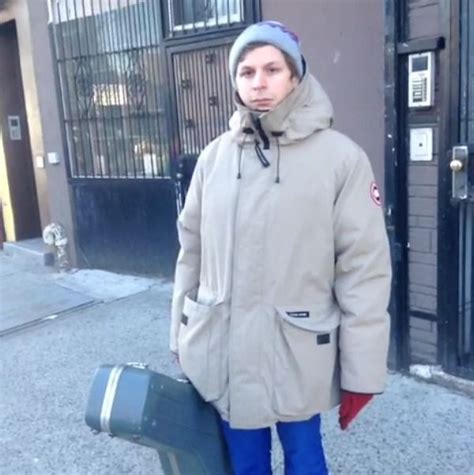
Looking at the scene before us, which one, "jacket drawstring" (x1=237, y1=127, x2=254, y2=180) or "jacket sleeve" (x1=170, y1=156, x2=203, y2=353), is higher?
"jacket drawstring" (x1=237, y1=127, x2=254, y2=180)

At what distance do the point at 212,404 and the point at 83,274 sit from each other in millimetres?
→ 4287

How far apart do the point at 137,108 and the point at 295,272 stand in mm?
3875

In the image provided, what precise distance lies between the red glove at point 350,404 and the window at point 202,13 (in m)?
3.21

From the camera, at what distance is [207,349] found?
1918 millimetres

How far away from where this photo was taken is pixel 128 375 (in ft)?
5.91

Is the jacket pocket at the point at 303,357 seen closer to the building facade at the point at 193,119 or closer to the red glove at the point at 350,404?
the red glove at the point at 350,404

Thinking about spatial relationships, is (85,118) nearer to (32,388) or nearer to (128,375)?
(32,388)

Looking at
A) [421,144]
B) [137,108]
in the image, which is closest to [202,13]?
[137,108]

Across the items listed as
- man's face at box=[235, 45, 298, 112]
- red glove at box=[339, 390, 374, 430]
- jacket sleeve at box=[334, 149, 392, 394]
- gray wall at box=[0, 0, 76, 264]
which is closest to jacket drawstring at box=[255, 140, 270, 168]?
man's face at box=[235, 45, 298, 112]

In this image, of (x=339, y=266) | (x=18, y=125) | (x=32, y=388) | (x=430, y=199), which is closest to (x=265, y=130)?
(x=339, y=266)

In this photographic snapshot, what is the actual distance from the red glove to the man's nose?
0.94 m

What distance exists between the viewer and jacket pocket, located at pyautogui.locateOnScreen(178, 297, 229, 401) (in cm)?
189

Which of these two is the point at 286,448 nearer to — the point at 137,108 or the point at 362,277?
the point at 362,277

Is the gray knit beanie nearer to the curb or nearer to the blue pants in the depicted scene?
the blue pants
